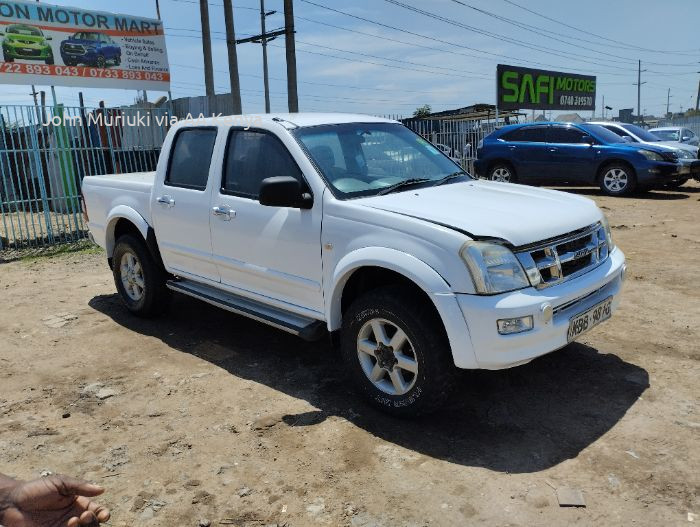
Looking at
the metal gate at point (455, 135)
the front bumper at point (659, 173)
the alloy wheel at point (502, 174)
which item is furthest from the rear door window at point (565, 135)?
the metal gate at point (455, 135)

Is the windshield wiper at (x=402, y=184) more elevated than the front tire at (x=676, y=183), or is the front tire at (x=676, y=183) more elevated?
the windshield wiper at (x=402, y=184)

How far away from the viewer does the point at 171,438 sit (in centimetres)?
359

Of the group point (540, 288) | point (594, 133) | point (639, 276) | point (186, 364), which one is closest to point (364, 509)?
point (540, 288)

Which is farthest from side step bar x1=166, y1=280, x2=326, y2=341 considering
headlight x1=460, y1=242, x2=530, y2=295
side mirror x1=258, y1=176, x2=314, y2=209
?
headlight x1=460, y1=242, x2=530, y2=295

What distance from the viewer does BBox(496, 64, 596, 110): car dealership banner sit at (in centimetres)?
1928

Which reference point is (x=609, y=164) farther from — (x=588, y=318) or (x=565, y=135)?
(x=588, y=318)

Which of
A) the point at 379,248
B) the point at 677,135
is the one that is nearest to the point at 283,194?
the point at 379,248

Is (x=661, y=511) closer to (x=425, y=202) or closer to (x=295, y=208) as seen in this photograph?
(x=425, y=202)

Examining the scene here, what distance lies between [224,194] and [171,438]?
6.14ft

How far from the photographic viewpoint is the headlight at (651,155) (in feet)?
42.1

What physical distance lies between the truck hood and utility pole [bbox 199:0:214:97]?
17.7 meters

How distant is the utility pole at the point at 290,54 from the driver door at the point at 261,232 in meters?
15.3

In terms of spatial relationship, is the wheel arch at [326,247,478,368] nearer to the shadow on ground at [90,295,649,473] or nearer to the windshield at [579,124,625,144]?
the shadow on ground at [90,295,649,473]

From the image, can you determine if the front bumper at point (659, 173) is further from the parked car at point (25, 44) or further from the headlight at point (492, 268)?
the parked car at point (25, 44)
